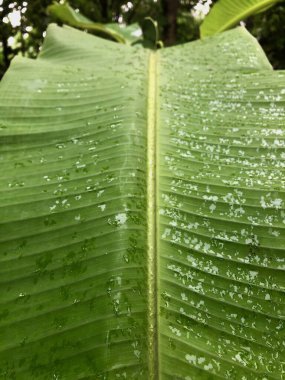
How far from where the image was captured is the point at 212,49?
0.98m

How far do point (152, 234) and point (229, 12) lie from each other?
3.22 feet

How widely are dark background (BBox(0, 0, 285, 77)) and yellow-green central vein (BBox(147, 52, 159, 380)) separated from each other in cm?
117

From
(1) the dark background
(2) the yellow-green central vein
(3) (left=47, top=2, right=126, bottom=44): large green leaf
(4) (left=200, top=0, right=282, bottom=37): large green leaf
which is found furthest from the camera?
(1) the dark background

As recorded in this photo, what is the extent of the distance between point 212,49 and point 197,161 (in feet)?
1.51

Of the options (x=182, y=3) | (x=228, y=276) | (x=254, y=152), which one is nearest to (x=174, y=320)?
(x=228, y=276)

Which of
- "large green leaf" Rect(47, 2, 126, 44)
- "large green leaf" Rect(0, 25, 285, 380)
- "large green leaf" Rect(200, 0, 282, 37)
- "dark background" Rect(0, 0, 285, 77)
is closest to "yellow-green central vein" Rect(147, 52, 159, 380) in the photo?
"large green leaf" Rect(0, 25, 285, 380)

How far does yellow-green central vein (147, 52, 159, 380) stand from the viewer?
0.44m

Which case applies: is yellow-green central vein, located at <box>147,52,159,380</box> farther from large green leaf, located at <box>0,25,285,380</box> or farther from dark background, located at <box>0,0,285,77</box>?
dark background, located at <box>0,0,285,77</box>

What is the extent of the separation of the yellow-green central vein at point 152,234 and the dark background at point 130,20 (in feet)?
3.85

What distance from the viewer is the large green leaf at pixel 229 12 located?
3.97 ft

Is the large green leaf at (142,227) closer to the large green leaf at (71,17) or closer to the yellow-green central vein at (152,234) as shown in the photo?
the yellow-green central vein at (152,234)

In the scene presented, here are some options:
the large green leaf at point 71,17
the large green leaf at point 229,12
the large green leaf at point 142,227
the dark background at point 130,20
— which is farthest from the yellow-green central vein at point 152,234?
the dark background at point 130,20

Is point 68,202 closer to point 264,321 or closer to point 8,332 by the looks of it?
point 8,332

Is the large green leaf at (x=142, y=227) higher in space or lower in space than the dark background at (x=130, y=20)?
lower
